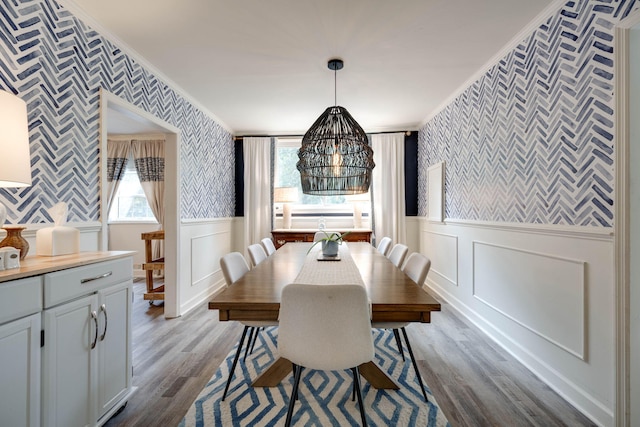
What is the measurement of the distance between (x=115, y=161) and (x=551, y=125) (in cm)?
575

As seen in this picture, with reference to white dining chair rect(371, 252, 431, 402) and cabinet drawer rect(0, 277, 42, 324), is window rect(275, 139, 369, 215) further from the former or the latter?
cabinet drawer rect(0, 277, 42, 324)

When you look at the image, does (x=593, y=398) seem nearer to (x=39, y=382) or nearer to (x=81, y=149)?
(x=39, y=382)

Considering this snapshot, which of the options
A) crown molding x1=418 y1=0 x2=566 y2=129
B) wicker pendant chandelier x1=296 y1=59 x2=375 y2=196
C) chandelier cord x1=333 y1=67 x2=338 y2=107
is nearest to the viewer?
crown molding x1=418 y1=0 x2=566 y2=129

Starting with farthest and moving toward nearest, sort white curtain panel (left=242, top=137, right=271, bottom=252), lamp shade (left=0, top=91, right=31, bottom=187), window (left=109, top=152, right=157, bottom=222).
Result: window (left=109, top=152, right=157, bottom=222)
white curtain panel (left=242, top=137, right=271, bottom=252)
lamp shade (left=0, top=91, right=31, bottom=187)

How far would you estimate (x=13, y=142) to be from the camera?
1.23 meters

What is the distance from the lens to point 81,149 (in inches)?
81.6

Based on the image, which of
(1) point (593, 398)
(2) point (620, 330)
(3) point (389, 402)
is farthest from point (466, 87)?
(3) point (389, 402)

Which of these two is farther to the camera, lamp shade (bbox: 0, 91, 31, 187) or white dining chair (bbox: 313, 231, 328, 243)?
white dining chair (bbox: 313, 231, 328, 243)

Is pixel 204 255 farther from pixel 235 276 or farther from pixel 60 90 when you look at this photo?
pixel 60 90

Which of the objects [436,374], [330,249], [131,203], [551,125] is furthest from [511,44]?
[131,203]

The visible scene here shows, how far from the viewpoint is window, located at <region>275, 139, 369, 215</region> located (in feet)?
17.0

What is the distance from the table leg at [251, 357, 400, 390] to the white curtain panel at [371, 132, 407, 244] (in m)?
3.07

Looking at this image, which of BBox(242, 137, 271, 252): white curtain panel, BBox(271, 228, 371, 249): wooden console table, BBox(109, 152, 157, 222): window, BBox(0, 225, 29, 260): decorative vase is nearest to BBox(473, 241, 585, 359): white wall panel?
BBox(271, 228, 371, 249): wooden console table

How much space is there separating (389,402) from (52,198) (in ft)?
7.66
